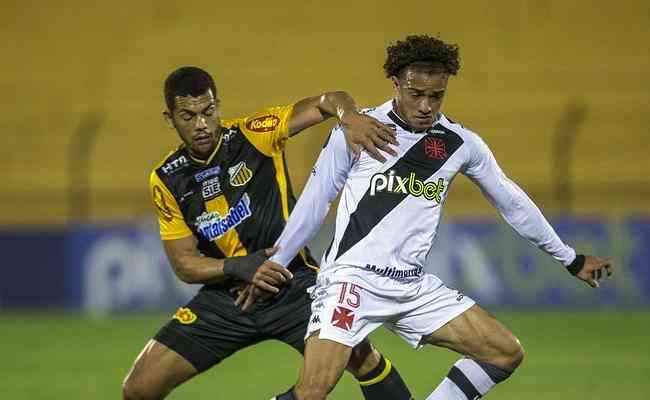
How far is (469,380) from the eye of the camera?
6457mm

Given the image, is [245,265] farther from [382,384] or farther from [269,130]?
[382,384]

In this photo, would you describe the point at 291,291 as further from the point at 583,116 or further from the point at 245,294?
the point at 583,116

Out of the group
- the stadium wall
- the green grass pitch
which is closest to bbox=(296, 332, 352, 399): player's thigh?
the green grass pitch

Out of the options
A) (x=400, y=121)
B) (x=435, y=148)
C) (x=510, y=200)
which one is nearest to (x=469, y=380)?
(x=510, y=200)

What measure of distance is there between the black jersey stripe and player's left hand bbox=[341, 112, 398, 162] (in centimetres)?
15

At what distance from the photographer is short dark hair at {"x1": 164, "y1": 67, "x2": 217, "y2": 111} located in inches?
255

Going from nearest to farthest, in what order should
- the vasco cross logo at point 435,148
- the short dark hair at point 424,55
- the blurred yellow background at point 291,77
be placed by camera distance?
the short dark hair at point 424,55, the vasco cross logo at point 435,148, the blurred yellow background at point 291,77

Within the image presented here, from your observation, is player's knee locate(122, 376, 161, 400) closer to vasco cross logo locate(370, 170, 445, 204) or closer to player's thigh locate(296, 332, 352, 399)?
player's thigh locate(296, 332, 352, 399)

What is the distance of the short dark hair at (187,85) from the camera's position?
6465 mm

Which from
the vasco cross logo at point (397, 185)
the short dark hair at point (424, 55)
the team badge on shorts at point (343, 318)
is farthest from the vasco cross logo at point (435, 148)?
the team badge on shorts at point (343, 318)

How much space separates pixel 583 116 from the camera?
17.4 meters

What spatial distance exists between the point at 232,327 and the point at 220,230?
1.80ft

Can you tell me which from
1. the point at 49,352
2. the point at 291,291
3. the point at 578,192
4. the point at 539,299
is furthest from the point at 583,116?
the point at 291,291

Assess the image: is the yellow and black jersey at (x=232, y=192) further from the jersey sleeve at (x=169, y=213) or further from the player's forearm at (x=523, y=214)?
the player's forearm at (x=523, y=214)
